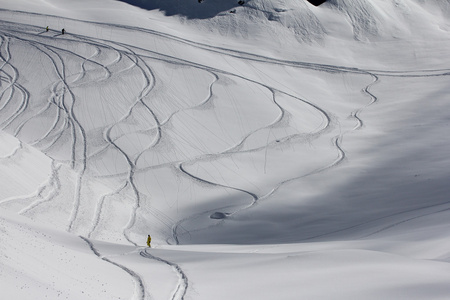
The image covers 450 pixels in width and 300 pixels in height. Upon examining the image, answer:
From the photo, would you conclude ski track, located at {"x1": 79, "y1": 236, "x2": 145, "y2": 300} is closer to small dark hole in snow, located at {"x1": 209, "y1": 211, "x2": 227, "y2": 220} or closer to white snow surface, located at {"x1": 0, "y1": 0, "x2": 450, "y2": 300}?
white snow surface, located at {"x1": 0, "y1": 0, "x2": 450, "y2": 300}

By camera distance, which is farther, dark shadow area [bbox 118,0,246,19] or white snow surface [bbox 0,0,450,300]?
dark shadow area [bbox 118,0,246,19]

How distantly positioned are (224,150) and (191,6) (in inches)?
1069

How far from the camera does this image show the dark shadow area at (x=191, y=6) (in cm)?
6203

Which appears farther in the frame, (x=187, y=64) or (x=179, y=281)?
(x=187, y=64)

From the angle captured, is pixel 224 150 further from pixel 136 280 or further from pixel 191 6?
pixel 191 6

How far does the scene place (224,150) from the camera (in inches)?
1581

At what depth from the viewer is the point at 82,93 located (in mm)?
44906

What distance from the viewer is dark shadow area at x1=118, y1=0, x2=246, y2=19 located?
62.0 metres

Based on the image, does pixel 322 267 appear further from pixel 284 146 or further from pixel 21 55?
pixel 21 55

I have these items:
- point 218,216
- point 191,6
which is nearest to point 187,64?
point 191,6

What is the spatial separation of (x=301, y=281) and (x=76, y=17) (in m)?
43.8

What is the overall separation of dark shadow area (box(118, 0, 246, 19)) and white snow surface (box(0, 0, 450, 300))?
0.66ft

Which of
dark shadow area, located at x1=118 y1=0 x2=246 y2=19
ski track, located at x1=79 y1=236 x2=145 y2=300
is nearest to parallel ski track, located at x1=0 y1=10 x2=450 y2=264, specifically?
ski track, located at x1=79 y1=236 x2=145 y2=300

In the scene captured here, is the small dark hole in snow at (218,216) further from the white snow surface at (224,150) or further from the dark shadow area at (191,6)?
the dark shadow area at (191,6)
